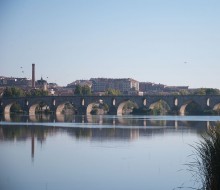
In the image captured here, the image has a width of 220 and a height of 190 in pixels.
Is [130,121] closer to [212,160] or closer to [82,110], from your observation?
[82,110]

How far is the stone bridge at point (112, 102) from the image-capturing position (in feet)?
251

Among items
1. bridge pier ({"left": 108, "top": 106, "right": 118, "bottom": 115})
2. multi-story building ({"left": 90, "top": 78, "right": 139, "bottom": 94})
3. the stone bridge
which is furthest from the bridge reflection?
multi-story building ({"left": 90, "top": 78, "right": 139, "bottom": 94})

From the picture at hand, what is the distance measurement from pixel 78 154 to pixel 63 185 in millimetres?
7649

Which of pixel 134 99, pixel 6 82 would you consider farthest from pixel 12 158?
pixel 6 82

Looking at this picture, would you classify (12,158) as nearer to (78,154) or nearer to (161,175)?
(78,154)

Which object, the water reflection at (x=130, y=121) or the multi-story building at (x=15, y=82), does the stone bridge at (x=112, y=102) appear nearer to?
the water reflection at (x=130, y=121)

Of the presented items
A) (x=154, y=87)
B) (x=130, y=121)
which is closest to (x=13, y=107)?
(x=130, y=121)

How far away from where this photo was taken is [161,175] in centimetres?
1744

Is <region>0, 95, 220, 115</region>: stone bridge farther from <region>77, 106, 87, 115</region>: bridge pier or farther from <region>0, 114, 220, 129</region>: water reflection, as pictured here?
<region>0, 114, 220, 129</region>: water reflection

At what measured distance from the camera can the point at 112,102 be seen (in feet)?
276

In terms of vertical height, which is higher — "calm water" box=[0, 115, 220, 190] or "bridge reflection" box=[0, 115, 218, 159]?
"bridge reflection" box=[0, 115, 218, 159]

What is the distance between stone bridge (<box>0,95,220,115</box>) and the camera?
7638cm

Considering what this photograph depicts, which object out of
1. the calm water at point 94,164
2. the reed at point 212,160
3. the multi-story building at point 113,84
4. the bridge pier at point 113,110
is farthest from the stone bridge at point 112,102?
the multi-story building at point 113,84

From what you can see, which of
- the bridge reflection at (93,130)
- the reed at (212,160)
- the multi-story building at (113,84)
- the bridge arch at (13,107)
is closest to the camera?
the reed at (212,160)
